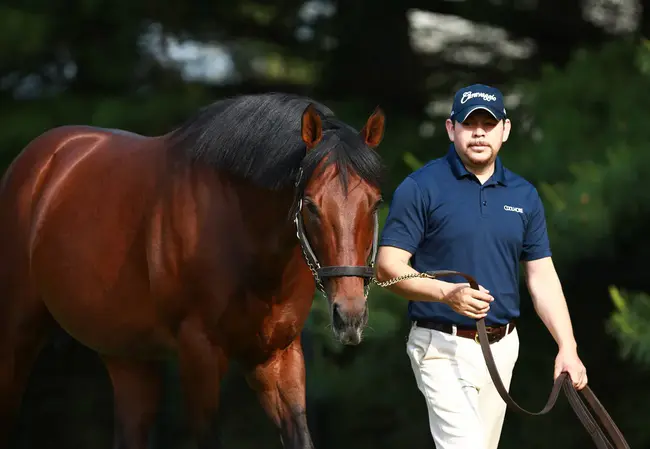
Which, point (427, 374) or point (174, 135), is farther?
point (174, 135)

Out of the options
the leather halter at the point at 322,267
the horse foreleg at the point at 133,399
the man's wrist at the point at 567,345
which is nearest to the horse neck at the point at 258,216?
the leather halter at the point at 322,267

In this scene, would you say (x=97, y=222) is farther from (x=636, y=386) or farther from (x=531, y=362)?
(x=636, y=386)

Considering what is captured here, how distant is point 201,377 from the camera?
400 centimetres

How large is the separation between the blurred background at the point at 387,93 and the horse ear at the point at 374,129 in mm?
2070

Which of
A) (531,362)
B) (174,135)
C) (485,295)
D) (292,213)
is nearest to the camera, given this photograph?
(485,295)

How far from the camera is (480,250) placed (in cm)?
325

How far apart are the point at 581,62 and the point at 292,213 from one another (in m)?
2.78

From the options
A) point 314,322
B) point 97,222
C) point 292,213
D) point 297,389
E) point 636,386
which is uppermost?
point 292,213

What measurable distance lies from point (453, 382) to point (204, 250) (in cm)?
117

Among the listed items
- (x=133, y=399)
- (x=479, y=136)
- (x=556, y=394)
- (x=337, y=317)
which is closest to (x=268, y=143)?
(x=337, y=317)

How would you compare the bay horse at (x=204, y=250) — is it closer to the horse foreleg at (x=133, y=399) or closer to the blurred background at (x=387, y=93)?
the horse foreleg at (x=133, y=399)

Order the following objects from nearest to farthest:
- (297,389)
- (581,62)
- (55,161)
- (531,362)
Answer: (297,389) < (55,161) < (581,62) < (531,362)

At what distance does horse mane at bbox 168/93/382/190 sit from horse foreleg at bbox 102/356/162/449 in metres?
1.05

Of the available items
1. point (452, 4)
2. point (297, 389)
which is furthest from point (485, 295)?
point (452, 4)
